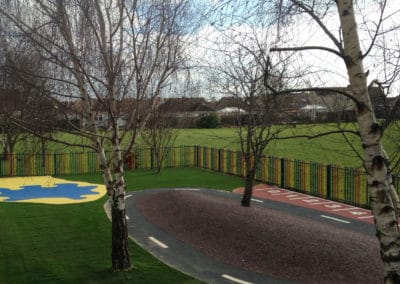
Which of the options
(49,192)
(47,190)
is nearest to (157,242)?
(49,192)

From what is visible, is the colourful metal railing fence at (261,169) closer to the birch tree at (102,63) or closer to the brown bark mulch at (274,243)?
the brown bark mulch at (274,243)

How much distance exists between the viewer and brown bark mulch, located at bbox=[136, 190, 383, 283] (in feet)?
29.8

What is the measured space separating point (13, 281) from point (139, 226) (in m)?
4.86

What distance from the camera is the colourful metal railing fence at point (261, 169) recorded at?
17.5 metres

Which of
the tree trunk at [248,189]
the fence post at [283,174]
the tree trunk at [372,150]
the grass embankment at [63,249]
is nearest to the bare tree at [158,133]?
the fence post at [283,174]

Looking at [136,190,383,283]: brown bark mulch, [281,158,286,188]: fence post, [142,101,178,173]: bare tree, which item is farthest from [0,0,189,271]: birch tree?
[142,101,178,173]: bare tree

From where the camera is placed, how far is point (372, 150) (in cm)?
440

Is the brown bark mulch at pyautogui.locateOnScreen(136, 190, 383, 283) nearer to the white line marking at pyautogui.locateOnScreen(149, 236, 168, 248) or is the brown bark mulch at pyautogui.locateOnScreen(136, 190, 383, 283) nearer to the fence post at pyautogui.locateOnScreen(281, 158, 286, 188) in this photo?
the white line marking at pyautogui.locateOnScreen(149, 236, 168, 248)

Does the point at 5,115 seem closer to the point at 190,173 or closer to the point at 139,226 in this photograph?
the point at 139,226

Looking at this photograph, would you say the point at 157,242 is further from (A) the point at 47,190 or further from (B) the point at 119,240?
(A) the point at 47,190

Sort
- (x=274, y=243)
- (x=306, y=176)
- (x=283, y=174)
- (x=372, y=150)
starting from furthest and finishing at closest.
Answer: (x=306, y=176)
(x=283, y=174)
(x=274, y=243)
(x=372, y=150)

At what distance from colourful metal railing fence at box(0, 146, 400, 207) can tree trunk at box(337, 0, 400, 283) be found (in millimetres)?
10377

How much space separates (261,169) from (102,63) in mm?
15023

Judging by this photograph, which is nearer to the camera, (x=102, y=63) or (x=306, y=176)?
(x=102, y=63)
